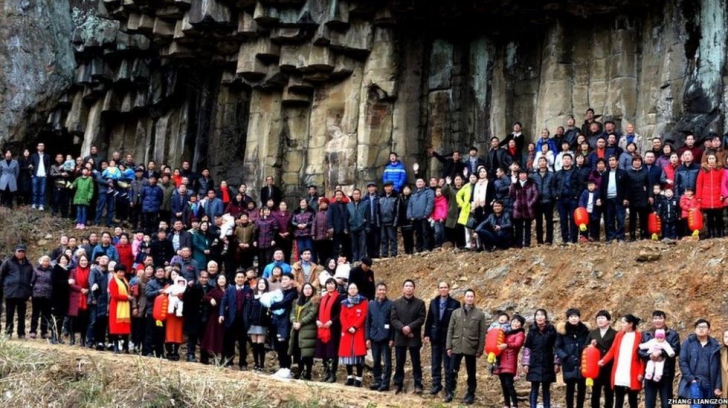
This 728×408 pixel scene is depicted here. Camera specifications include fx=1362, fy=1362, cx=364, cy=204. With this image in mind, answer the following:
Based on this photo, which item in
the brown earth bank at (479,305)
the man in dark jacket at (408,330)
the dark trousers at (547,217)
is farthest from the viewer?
the dark trousers at (547,217)

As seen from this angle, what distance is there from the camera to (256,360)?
23281 mm

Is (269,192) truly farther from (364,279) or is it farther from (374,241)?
(364,279)

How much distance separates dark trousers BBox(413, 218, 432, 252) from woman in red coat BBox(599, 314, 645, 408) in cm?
971

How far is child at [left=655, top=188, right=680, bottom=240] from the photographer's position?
24.1 meters

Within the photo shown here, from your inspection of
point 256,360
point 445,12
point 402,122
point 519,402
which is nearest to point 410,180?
point 402,122

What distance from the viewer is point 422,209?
28.0m

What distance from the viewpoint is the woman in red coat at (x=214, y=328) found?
910 inches

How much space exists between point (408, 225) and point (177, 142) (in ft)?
47.6

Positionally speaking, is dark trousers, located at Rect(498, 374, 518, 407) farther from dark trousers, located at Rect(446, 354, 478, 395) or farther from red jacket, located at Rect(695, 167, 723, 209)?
red jacket, located at Rect(695, 167, 723, 209)

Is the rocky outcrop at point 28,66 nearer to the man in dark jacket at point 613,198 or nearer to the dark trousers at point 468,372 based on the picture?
the man in dark jacket at point 613,198

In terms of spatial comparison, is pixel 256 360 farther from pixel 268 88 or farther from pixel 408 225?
pixel 268 88

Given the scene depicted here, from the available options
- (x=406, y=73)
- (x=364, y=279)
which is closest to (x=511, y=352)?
(x=364, y=279)

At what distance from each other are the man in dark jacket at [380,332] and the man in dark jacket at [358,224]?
7.07m

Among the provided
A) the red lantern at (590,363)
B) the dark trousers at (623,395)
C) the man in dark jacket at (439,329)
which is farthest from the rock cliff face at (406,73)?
the dark trousers at (623,395)
